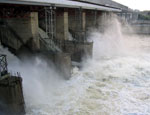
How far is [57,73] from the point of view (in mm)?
11250

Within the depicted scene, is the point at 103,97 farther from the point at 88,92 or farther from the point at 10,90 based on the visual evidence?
the point at 10,90

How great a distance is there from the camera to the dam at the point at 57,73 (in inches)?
309

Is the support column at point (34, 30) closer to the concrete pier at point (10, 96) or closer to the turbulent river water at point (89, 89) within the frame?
the turbulent river water at point (89, 89)

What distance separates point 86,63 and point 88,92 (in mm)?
4562

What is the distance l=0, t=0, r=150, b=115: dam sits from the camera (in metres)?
7.86

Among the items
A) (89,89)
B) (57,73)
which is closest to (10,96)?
(89,89)

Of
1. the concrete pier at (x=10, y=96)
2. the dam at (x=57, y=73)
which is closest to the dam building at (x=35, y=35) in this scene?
the dam at (x=57, y=73)

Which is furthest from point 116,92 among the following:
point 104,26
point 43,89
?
point 104,26

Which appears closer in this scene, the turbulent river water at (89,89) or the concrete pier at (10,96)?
the concrete pier at (10,96)

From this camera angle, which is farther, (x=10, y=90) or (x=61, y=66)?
(x=61, y=66)

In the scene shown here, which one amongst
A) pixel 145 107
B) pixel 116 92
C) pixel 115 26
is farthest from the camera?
pixel 115 26

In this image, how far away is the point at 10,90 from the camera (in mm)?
6770

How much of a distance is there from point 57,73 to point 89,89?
7.95ft

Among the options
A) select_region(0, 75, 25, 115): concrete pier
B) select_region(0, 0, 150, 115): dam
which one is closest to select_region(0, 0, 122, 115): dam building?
select_region(0, 0, 150, 115): dam
